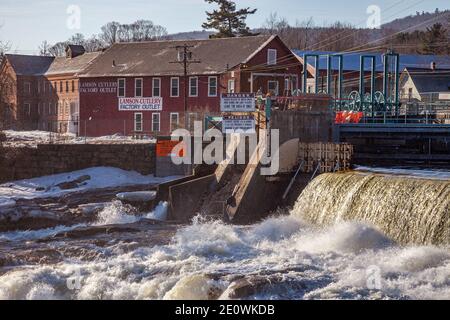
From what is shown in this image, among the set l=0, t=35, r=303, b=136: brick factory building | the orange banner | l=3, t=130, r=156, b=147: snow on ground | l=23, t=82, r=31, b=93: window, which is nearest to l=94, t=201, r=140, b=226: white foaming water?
the orange banner

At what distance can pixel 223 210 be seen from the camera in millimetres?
27891

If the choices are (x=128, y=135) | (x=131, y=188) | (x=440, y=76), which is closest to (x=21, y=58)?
(x=128, y=135)

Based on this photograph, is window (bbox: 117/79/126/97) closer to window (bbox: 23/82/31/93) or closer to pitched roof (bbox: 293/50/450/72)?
pitched roof (bbox: 293/50/450/72)

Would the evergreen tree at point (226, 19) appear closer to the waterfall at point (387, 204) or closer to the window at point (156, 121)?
the window at point (156, 121)

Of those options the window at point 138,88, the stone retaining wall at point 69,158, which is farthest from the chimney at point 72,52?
the stone retaining wall at point 69,158

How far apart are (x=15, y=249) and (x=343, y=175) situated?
1027 cm

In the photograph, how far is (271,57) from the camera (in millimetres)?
57656

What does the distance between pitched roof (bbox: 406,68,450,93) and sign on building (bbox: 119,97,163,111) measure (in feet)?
74.1

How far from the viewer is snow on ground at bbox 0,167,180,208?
36.7m

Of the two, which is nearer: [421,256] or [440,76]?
[421,256]

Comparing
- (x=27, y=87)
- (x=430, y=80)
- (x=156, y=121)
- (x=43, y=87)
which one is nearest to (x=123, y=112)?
(x=156, y=121)

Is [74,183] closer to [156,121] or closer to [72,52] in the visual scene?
[156,121]

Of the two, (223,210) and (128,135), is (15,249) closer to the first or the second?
(223,210)
